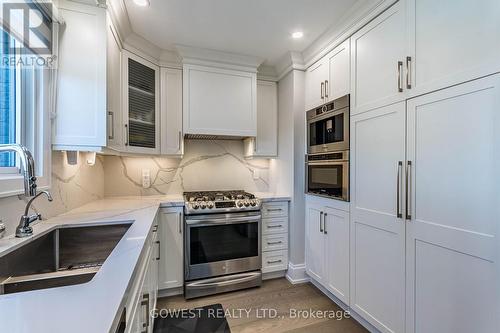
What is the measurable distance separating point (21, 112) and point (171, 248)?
4.88 feet

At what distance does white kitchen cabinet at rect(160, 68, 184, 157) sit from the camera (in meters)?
2.45

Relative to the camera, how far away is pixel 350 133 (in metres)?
1.90

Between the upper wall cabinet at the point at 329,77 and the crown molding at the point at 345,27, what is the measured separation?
2.2 inches

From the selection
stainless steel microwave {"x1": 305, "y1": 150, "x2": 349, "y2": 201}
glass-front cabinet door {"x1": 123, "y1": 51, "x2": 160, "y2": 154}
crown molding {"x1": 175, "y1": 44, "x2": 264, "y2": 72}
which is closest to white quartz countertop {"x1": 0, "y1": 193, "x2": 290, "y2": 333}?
glass-front cabinet door {"x1": 123, "y1": 51, "x2": 160, "y2": 154}

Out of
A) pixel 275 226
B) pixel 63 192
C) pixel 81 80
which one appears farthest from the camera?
pixel 275 226

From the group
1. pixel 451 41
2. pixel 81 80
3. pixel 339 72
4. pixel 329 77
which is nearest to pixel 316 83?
pixel 329 77

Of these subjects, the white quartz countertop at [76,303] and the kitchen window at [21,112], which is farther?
the kitchen window at [21,112]

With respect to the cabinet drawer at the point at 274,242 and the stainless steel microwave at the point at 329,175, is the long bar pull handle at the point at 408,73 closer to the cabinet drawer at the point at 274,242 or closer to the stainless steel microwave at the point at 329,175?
the stainless steel microwave at the point at 329,175

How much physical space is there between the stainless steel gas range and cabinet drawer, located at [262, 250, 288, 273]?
0.11 metres

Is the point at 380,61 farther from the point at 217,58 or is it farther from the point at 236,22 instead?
the point at 217,58

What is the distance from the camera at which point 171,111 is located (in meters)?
2.49

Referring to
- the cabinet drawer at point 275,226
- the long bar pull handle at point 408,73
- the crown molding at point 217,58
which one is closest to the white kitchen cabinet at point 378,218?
the long bar pull handle at point 408,73

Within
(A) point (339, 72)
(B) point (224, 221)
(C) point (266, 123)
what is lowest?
(B) point (224, 221)

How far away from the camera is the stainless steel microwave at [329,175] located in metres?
1.95
